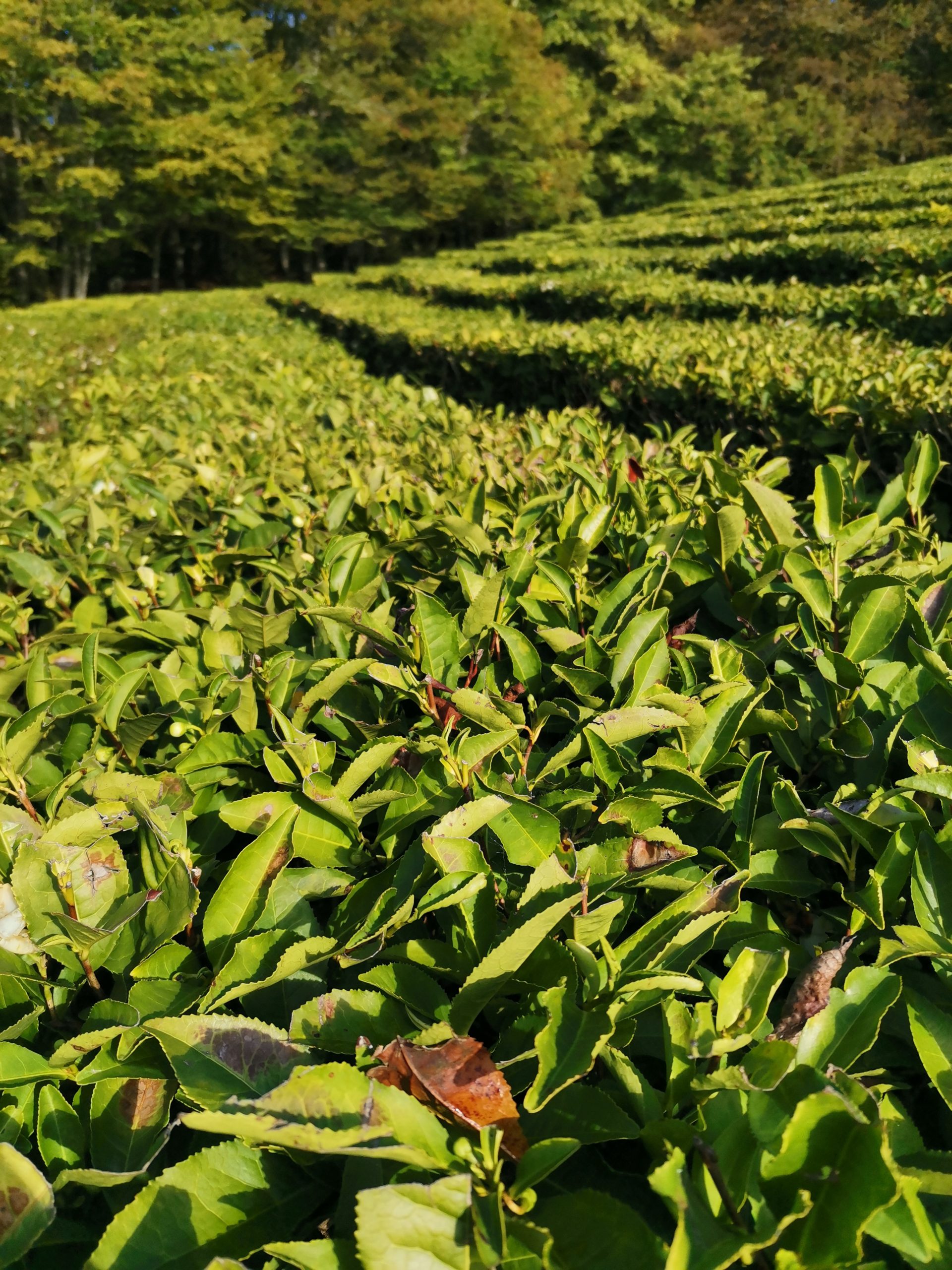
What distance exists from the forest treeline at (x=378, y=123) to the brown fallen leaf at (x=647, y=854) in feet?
113

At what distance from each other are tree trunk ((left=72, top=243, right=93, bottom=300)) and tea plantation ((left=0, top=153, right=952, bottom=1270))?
37.9 m

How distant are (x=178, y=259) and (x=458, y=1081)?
144ft

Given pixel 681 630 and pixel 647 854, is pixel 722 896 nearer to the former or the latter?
pixel 647 854

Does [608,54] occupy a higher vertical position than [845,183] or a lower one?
higher

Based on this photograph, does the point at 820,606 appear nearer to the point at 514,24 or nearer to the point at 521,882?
the point at 521,882

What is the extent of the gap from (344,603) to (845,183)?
1038 inches

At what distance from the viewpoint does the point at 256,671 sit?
149cm

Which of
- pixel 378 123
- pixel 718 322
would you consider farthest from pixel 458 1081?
pixel 378 123

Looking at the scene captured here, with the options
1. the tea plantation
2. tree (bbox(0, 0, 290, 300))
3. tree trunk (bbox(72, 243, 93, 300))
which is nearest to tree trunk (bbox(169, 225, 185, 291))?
tree (bbox(0, 0, 290, 300))

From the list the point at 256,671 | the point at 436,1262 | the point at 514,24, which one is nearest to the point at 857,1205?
the point at 436,1262

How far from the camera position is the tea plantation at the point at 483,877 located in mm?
766

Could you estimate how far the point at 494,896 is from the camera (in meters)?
1.07

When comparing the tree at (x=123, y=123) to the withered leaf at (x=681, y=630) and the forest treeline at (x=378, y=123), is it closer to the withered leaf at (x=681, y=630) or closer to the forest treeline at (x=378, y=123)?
the forest treeline at (x=378, y=123)

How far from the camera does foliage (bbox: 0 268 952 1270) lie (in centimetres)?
76
